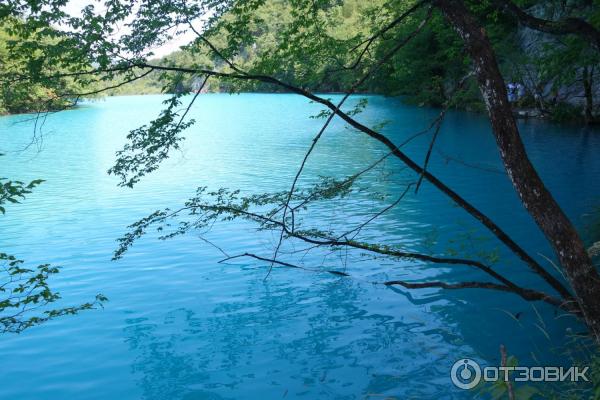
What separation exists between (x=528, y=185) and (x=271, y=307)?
4876 millimetres

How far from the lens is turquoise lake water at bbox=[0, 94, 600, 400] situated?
624cm

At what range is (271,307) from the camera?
817 cm

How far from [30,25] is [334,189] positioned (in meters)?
3.54

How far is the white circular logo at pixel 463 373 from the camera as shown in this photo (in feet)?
18.5

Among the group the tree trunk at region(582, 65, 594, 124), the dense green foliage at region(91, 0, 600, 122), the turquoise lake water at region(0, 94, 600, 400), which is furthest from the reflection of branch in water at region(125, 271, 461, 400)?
the tree trunk at region(582, 65, 594, 124)

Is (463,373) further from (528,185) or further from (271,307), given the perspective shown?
(271,307)

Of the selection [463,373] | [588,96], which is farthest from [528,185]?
[588,96]

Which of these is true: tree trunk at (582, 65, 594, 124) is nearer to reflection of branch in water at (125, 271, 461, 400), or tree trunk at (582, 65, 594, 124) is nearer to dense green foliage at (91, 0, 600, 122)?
dense green foliage at (91, 0, 600, 122)

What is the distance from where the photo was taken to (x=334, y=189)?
548 centimetres

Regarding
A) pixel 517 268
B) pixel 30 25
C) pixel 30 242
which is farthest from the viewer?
pixel 30 242

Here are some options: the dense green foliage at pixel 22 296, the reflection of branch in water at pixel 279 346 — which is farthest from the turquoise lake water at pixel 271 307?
the dense green foliage at pixel 22 296

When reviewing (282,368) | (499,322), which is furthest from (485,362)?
(282,368)

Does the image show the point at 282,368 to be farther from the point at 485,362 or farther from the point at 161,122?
the point at 161,122

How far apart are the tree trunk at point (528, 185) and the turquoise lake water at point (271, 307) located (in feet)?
3.72
